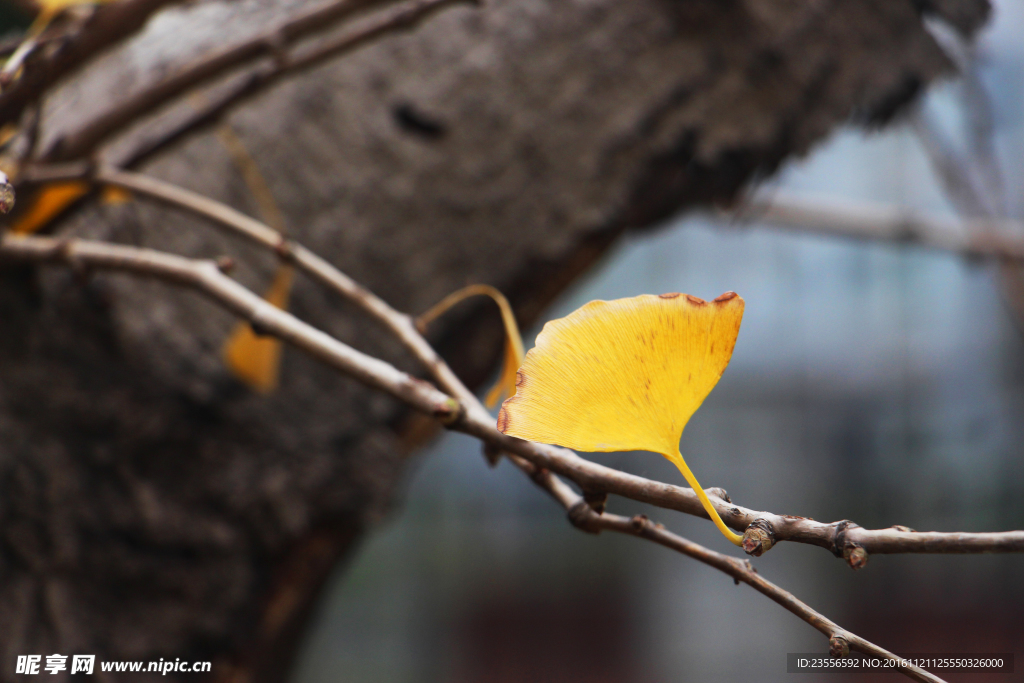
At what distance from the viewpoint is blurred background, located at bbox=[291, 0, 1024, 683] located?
1469 mm

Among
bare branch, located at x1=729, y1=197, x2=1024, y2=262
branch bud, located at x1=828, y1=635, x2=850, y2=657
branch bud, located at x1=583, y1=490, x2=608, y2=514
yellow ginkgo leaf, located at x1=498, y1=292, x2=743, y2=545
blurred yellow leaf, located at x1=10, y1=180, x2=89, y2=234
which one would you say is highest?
bare branch, located at x1=729, y1=197, x2=1024, y2=262

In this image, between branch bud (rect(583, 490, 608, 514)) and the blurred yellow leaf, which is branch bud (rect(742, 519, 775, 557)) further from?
the blurred yellow leaf

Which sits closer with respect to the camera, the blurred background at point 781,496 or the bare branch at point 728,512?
the bare branch at point 728,512

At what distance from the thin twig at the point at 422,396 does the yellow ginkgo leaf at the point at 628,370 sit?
0.04 feet

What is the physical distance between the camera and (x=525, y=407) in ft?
0.25

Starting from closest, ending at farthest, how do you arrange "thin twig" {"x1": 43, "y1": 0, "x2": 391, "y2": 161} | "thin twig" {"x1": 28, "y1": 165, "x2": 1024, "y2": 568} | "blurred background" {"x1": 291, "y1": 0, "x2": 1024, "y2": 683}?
1. "thin twig" {"x1": 28, "y1": 165, "x2": 1024, "y2": 568}
2. "thin twig" {"x1": 43, "y1": 0, "x2": 391, "y2": 161}
3. "blurred background" {"x1": 291, "y1": 0, "x2": 1024, "y2": 683}

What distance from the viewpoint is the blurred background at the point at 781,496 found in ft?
4.82

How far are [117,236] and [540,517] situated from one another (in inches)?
58.7

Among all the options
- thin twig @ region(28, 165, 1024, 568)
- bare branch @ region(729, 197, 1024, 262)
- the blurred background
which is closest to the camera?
thin twig @ region(28, 165, 1024, 568)

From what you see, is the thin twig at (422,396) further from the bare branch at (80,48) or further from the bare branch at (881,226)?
the bare branch at (881,226)

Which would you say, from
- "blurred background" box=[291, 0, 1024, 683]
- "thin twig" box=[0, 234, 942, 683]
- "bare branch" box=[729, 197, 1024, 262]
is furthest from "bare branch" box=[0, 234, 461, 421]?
"blurred background" box=[291, 0, 1024, 683]

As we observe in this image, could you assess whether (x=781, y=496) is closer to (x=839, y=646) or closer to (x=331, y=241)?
(x=331, y=241)

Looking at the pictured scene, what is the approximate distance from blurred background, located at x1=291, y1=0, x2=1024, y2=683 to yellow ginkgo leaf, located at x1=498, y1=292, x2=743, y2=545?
1380mm

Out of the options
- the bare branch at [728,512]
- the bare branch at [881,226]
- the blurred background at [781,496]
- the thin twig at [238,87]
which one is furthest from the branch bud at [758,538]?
the blurred background at [781,496]
